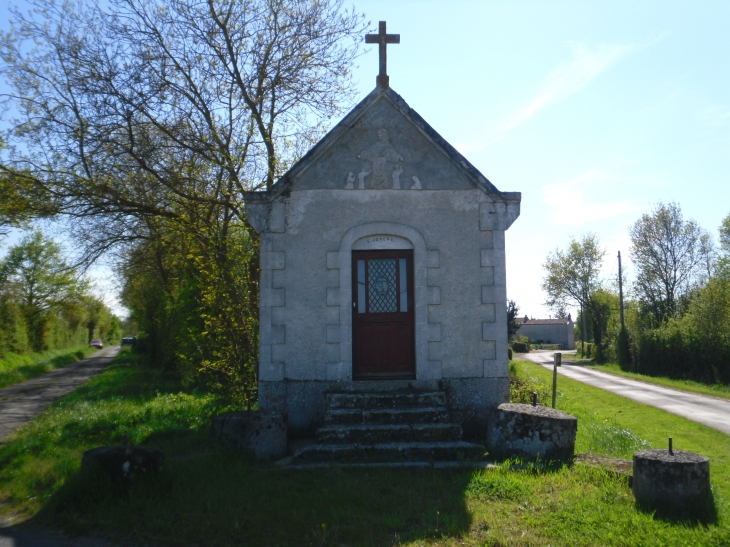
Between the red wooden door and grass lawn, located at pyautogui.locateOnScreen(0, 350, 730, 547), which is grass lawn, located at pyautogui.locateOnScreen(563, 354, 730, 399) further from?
the red wooden door

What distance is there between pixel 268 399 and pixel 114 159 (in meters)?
7.08

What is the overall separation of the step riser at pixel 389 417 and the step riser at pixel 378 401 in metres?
0.20

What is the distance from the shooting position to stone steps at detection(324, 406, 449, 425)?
8.34 m

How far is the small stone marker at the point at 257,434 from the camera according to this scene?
775cm

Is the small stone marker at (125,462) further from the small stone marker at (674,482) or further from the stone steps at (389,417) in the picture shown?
the small stone marker at (674,482)

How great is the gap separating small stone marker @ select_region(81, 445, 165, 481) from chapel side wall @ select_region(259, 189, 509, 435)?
267cm

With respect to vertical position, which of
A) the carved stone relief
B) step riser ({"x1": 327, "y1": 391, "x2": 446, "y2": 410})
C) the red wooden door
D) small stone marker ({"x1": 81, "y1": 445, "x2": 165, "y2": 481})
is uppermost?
the carved stone relief

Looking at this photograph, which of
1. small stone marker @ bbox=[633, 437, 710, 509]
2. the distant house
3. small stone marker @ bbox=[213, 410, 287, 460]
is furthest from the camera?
the distant house

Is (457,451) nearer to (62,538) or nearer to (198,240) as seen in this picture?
(62,538)

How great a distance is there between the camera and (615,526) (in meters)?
5.38

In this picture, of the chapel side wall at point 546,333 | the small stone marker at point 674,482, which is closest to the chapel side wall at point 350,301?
the small stone marker at point 674,482

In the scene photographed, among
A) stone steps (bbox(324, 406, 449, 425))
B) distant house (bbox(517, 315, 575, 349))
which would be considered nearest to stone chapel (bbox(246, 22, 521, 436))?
stone steps (bbox(324, 406, 449, 425))

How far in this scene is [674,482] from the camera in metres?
5.76

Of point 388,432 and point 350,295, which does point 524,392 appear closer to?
point 388,432
